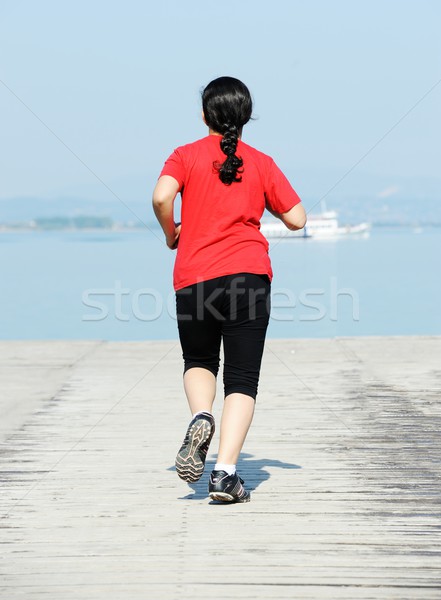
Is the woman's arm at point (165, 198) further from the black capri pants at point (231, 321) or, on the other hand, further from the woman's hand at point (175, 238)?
the black capri pants at point (231, 321)

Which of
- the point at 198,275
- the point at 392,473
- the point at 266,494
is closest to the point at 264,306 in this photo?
the point at 198,275

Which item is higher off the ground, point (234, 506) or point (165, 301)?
point (234, 506)

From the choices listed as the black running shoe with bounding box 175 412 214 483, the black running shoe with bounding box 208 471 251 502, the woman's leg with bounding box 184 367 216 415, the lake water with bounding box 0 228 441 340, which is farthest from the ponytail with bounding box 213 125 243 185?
the lake water with bounding box 0 228 441 340

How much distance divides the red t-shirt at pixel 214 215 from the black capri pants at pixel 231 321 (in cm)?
3

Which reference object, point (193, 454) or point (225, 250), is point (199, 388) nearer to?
point (193, 454)

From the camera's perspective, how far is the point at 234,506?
3.11 meters

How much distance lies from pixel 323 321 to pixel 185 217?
17155mm

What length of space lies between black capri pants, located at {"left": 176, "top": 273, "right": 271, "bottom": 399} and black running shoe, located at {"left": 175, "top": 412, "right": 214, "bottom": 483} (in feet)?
0.65

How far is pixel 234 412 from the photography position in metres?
3.15

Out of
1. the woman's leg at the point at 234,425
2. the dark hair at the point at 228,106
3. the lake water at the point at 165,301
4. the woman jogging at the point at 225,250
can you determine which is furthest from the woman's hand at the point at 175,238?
the lake water at the point at 165,301

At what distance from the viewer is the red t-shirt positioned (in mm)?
3070

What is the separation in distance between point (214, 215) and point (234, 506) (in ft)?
2.91

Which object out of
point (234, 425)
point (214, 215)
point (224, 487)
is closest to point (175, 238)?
point (214, 215)

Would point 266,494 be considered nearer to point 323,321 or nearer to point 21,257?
point 323,321
